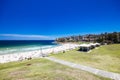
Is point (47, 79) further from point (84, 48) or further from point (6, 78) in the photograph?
point (84, 48)

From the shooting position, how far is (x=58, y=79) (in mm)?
8688

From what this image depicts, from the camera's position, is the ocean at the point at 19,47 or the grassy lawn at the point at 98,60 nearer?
the grassy lawn at the point at 98,60

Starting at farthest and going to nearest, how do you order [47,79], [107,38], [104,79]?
[107,38], [104,79], [47,79]

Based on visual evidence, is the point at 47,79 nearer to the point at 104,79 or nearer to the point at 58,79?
the point at 58,79

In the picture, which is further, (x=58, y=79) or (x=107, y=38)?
(x=107, y=38)

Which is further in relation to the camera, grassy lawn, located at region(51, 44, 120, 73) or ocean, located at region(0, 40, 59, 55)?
ocean, located at region(0, 40, 59, 55)

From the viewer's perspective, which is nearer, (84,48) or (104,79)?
(104,79)

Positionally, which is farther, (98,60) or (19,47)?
(19,47)

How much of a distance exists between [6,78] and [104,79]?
784 centimetres

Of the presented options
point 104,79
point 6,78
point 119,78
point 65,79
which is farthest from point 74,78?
point 6,78

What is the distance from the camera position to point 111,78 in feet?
31.2

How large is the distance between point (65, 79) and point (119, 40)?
220ft

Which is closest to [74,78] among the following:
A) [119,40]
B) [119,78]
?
[119,78]

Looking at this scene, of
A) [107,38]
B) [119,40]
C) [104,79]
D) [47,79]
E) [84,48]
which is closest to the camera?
[47,79]
